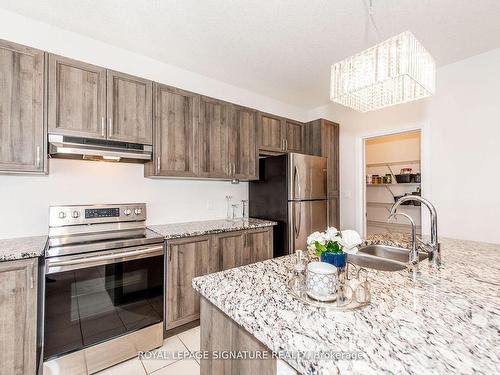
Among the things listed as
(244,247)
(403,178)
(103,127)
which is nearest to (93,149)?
(103,127)

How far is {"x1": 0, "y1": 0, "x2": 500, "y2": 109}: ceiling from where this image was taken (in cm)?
186

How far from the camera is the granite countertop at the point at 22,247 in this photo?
58.6 inches

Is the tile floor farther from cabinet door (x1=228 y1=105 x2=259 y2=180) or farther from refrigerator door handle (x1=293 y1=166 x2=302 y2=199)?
refrigerator door handle (x1=293 y1=166 x2=302 y2=199)

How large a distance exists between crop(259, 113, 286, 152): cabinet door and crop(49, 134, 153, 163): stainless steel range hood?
58.3 inches

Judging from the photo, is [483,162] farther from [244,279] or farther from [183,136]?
[183,136]

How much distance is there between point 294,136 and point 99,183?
2.59 metres

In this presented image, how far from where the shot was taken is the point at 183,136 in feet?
8.27

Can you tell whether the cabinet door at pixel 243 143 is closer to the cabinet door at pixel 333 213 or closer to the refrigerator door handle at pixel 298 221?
the refrigerator door handle at pixel 298 221

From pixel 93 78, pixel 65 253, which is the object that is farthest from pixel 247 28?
pixel 65 253

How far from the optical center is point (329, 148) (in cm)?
371

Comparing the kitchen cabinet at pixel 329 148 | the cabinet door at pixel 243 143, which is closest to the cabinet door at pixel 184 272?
Answer: the cabinet door at pixel 243 143

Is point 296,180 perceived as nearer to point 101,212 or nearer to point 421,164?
point 421,164

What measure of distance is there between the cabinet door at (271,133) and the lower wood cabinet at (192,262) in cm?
125

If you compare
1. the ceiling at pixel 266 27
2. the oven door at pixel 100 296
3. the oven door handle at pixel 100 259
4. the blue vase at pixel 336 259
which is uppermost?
the ceiling at pixel 266 27
